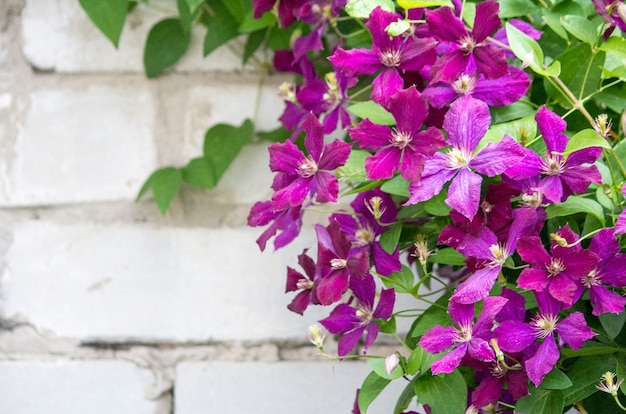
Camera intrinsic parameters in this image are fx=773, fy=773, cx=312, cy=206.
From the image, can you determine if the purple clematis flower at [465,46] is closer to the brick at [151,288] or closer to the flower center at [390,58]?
the flower center at [390,58]

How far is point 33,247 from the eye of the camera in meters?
0.97

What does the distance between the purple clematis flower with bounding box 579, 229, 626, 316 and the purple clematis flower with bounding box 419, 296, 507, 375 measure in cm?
7

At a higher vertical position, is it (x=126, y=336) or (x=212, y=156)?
(x=212, y=156)

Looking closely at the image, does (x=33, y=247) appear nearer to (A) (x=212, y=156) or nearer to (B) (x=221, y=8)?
(A) (x=212, y=156)

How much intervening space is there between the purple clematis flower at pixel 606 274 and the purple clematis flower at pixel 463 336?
7 cm

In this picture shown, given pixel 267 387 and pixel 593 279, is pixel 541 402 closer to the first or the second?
pixel 593 279

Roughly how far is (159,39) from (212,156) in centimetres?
16

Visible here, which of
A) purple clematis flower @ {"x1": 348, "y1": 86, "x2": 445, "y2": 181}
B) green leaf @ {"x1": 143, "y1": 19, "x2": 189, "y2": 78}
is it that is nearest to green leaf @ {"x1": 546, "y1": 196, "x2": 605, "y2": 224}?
purple clematis flower @ {"x1": 348, "y1": 86, "x2": 445, "y2": 181}

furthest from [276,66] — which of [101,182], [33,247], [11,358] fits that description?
[11,358]

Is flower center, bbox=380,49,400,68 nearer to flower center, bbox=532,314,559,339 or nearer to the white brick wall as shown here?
flower center, bbox=532,314,559,339

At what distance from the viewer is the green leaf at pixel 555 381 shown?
56cm

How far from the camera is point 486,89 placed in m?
0.60

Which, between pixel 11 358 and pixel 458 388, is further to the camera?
pixel 11 358

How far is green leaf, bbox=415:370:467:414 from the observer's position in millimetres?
594
